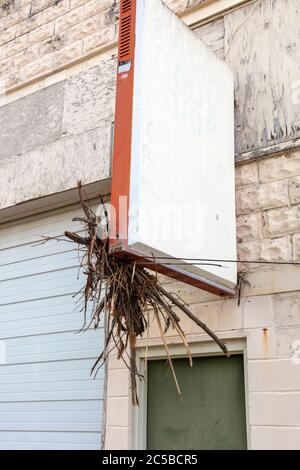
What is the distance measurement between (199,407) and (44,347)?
174 cm

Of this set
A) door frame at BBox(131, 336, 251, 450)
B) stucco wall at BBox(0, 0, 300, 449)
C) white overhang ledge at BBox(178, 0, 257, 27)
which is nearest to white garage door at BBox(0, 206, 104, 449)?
stucco wall at BBox(0, 0, 300, 449)

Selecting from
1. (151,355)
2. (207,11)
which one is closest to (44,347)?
(151,355)

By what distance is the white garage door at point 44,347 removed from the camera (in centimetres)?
472

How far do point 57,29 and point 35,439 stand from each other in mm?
3822

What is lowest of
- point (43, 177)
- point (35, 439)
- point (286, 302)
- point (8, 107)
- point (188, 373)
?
point (35, 439)

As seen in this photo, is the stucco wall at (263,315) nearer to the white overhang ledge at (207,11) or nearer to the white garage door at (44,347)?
the white garage door at (44,347)

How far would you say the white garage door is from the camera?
4.72 metres

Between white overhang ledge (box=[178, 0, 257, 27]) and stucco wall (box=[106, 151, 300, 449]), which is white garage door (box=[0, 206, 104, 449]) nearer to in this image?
stucco wall (box=[106, 151, 300, 449])

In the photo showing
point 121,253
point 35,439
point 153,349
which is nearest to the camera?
point 121,253

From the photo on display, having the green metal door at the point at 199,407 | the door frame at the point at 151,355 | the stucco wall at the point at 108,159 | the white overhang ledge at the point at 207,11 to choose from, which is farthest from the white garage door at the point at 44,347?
the white overhang ledge at the point at 207,11

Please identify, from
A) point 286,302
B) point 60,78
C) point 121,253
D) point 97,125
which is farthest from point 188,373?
point 60,78

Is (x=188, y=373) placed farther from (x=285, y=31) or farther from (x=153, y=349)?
(x=285, y=31)

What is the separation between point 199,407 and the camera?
12.8ft

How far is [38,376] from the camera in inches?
201
